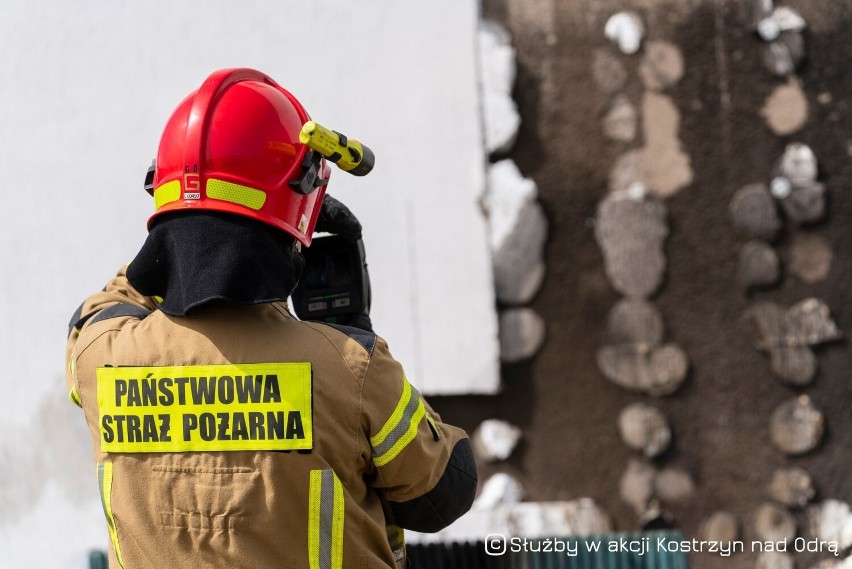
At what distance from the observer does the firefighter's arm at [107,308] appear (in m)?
1.55

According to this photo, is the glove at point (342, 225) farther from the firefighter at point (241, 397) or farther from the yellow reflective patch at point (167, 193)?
the yellow reflective patch at point (167, 193)

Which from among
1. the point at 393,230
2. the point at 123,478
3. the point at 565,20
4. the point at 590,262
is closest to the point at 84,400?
the point at 123,478

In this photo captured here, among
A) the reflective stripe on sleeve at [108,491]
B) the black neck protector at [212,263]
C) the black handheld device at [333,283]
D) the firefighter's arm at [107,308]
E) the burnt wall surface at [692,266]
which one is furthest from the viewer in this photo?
the burnt wall surface at [692,266]

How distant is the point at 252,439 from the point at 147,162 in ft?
6.22

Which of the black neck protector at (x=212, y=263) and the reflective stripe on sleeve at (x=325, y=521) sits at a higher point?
the black neck protector at (x=212, y=263)

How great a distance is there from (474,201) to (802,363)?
1202 mm

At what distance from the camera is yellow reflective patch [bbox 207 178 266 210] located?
1.38 m

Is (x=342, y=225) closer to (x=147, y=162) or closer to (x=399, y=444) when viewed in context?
(x=399, y=444)

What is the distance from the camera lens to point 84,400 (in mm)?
1466

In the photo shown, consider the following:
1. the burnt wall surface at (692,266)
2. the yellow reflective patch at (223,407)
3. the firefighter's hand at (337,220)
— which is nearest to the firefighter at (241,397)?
the yellow reflective patch at (223,407)

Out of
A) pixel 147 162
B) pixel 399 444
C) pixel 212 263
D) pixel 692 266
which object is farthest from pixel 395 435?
pixel 147 162

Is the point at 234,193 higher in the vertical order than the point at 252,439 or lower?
higher

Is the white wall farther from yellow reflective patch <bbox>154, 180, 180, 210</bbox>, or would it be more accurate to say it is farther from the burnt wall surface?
yellow reflective patch <bbox>154, 180, 180, 210</bbox>

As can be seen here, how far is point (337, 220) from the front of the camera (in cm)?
164
